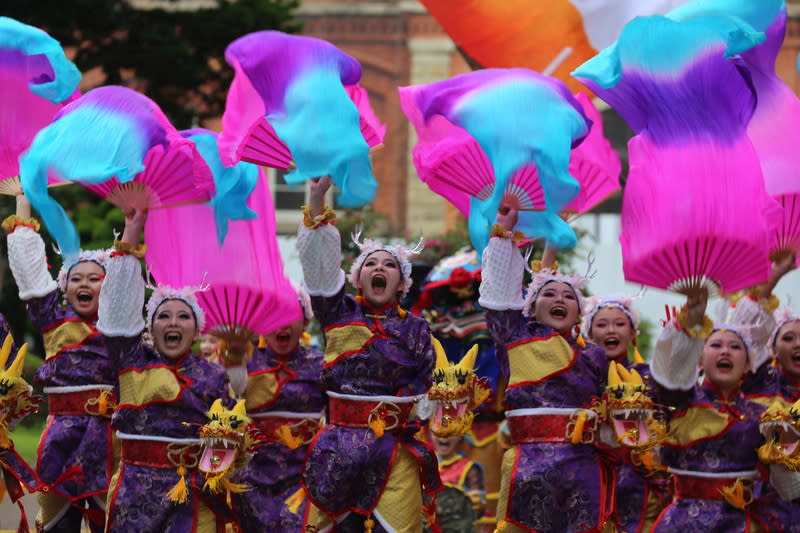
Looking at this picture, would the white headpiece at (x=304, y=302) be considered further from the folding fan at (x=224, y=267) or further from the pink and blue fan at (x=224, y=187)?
the pink and blue fan at (x=224, y=187)

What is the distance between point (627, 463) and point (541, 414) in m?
1.23

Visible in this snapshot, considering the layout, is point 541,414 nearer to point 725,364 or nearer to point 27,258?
point 725,364

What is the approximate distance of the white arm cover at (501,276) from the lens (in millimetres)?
6422

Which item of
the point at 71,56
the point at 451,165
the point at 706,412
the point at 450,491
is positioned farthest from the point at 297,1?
the point at 706,412

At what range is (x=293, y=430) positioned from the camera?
7.74 metres

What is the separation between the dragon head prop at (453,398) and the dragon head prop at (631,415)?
63cm

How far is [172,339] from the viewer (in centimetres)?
673

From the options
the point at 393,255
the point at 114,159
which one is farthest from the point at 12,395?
the point at 393,255

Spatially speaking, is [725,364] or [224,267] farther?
[224,267]

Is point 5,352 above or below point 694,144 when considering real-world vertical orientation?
below

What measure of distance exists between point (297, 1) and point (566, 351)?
8304 millimetres

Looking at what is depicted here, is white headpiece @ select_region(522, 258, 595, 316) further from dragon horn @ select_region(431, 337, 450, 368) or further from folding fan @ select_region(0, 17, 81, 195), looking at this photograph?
folding fan @ select_region(0, 17, 81, 195)

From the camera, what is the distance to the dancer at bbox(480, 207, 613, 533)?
645 centimetres

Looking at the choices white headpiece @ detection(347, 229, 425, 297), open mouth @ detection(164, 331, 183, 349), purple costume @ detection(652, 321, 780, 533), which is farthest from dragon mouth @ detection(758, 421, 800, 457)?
open mouth @ detection(164, 331, 183, 349)
